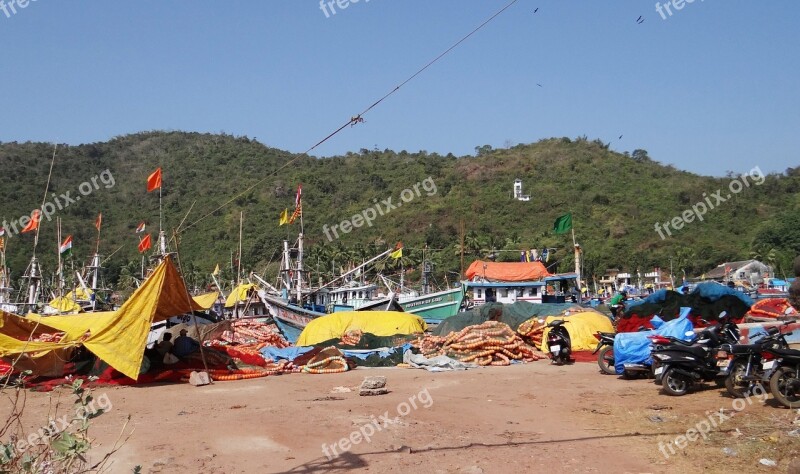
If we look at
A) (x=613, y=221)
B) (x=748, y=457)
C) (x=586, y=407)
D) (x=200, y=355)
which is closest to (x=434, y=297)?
(x=200, y=355)

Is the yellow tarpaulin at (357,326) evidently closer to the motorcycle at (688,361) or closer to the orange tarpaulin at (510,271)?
the motorcycle at (688,361)

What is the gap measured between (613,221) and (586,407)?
67663mm

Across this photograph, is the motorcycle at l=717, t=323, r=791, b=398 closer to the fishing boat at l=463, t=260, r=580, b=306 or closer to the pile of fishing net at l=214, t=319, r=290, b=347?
the pile of fishing net at l=214, t=319, r=290, b=347

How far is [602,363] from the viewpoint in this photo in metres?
13.3

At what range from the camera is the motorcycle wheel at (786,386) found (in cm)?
843

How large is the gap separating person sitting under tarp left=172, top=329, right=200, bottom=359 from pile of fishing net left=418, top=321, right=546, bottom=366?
5690 millimetres

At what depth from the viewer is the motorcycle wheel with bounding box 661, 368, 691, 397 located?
10102mm

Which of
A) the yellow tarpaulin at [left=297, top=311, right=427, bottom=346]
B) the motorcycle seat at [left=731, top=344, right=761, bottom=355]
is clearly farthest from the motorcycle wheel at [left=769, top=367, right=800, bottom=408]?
the yellow tarpaulin at [left=297, top=311, right=427, bottom=346]

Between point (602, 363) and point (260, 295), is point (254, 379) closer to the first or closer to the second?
point (602, 363)

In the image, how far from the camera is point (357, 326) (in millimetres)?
20516

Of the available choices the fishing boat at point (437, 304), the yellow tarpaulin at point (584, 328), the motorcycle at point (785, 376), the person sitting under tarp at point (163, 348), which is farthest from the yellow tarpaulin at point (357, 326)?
the motorcycle at point (785, 376)

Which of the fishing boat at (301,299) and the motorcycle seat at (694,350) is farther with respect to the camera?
the fishing boat at (301,299)

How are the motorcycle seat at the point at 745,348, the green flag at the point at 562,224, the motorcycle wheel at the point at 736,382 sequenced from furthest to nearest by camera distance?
1. the green flag at the point at 562,224
2. the motorcycle wheel at the point at 736,382
3. the motorcycle seat at the point at 745,348

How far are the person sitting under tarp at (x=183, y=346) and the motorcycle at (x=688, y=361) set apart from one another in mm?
9783
